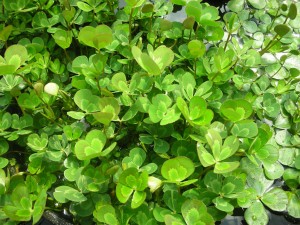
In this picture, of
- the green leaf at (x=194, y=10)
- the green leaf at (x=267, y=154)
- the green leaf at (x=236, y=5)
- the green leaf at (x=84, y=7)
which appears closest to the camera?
the green leaf at (x=267, y=154)

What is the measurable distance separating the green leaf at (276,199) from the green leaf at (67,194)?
61 cm

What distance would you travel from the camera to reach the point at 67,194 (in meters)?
1.24

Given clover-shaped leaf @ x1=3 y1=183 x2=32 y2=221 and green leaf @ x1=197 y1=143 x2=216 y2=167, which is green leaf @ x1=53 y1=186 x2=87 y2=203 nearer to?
clover-shaped leaf @ x1=3 y1=183 x2=32 y2=221

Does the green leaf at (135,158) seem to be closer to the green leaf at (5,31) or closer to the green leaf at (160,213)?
the green leaf at (160,213)

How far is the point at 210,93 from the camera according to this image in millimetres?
1392

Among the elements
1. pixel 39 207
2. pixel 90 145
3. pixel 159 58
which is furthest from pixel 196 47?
pixel 39 207

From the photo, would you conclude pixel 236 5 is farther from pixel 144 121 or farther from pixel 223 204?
pixel 223 204

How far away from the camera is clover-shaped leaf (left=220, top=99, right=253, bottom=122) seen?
1203 millimetres

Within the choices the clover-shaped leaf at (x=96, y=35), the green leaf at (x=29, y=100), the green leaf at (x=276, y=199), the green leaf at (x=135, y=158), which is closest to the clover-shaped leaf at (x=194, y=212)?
the green leaf at (x=135, y=158)

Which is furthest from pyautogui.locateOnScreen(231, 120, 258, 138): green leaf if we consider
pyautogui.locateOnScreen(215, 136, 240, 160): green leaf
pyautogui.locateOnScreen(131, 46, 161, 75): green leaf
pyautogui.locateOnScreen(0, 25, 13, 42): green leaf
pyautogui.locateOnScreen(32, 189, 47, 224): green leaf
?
pyautogui.locateOnScreen(0, 25, 13, 42): green leaf

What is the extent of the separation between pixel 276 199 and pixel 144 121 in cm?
52

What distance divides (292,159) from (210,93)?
0.40 meters

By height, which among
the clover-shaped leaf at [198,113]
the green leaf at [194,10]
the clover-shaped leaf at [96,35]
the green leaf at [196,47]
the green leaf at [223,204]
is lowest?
the green leaf at [223,204]

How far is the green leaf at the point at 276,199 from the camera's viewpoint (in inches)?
53.5
